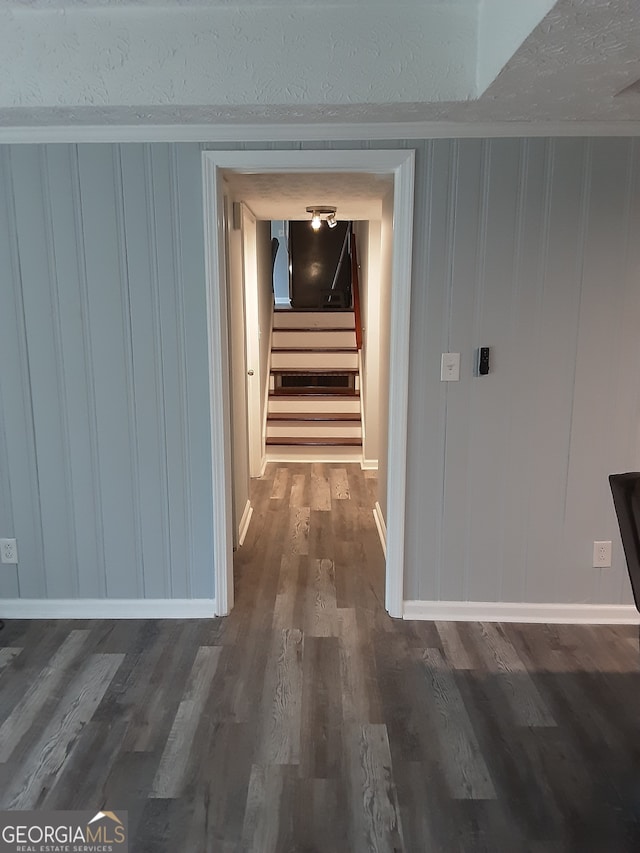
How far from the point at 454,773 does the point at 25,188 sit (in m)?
2.69

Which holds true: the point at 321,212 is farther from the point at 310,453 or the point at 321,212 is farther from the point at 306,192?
the point at 310,453

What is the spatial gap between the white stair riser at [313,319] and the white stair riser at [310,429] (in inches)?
66.2

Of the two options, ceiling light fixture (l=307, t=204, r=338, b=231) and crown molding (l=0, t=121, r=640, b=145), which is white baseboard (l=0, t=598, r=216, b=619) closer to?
crown molding (l=0, t=121, r=640, b=145)

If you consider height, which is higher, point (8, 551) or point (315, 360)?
point (315, 360)

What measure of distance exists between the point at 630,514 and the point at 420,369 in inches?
48.8

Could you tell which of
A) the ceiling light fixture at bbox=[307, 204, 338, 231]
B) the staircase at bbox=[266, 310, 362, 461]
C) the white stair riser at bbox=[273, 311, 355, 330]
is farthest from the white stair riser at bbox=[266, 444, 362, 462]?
the ceiling light fixture at bbox=[307, 204, 338, 231]

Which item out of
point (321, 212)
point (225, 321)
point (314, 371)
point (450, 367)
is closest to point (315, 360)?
point (314, 371)

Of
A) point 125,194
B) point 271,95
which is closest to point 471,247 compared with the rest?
point 271,95

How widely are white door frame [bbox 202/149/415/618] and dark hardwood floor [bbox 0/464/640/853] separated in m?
0.31

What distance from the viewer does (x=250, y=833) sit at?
1629 mm

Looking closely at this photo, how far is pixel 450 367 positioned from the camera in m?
2.56

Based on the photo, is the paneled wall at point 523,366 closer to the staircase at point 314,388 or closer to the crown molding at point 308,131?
the crown molding at point 308,131

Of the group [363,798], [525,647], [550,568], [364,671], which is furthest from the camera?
[550,568]

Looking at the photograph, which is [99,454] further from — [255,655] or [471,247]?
[471,247]
